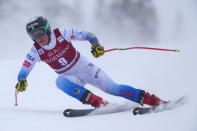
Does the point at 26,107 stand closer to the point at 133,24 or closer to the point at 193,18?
the point at 193,18

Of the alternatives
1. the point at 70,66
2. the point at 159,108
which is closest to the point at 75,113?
the point at 70,66

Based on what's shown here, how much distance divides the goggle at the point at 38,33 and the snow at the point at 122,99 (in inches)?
11.3

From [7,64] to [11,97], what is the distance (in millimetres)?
326

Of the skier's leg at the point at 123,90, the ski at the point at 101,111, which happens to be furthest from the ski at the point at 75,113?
the skier's leg at the point at 123,90

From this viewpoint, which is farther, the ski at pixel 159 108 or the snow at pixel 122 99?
the ski at pixel 159 108

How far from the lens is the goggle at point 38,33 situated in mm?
923

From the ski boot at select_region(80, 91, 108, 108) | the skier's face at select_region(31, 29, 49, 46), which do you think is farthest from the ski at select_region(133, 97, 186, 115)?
the skier's face at select_region(31, 29, 49, 46)

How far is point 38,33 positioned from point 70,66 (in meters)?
0.19

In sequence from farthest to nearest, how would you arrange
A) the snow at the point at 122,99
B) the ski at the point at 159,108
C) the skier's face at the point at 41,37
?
1. the skier's face at the point at 41,37
2. the ski at the point at 159,108
3. the snow at the point at 122,99

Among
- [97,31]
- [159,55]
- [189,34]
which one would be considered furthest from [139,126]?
[97,31]

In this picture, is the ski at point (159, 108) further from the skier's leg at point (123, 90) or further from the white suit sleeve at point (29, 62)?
the white suit sleeve at point (29, 62)

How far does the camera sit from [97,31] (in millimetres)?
1712

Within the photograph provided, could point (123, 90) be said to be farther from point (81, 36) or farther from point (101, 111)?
point (81, 36)

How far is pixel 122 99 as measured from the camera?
1097 millimetres
